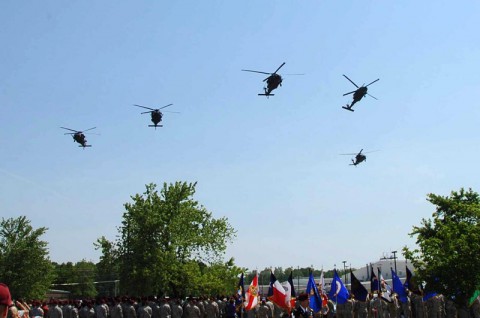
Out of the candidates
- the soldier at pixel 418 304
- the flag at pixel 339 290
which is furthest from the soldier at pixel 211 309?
the soldier at pixel 418 304

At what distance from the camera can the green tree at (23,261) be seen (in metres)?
53.2

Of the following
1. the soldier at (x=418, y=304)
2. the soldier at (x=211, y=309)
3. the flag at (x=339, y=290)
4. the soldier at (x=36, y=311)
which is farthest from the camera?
the soldier at (x=211, y=309)

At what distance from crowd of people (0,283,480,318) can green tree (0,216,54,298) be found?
27.4m

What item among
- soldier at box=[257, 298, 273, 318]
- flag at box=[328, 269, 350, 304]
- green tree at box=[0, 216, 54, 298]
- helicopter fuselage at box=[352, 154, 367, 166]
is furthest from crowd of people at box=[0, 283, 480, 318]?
green tree at box=[0, 216, 54, 298]

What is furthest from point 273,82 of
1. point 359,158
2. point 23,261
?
point 23,261

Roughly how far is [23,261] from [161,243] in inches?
676

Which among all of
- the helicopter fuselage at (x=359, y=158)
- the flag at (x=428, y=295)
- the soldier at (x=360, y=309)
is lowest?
the soldier at (x=360, y=309)

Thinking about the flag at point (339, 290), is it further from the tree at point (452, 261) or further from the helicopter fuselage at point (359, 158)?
the helicopter fuselage at point (359, 158)

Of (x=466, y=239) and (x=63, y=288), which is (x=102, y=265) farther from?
(x=63, y=288)

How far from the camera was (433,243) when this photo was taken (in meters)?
27.5

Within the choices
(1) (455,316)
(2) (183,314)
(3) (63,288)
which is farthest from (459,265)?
(3) (63,288)

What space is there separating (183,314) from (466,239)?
45.7 feet

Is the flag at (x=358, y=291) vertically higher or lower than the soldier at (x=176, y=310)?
higher

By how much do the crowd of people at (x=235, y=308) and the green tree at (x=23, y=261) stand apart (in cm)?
2735
